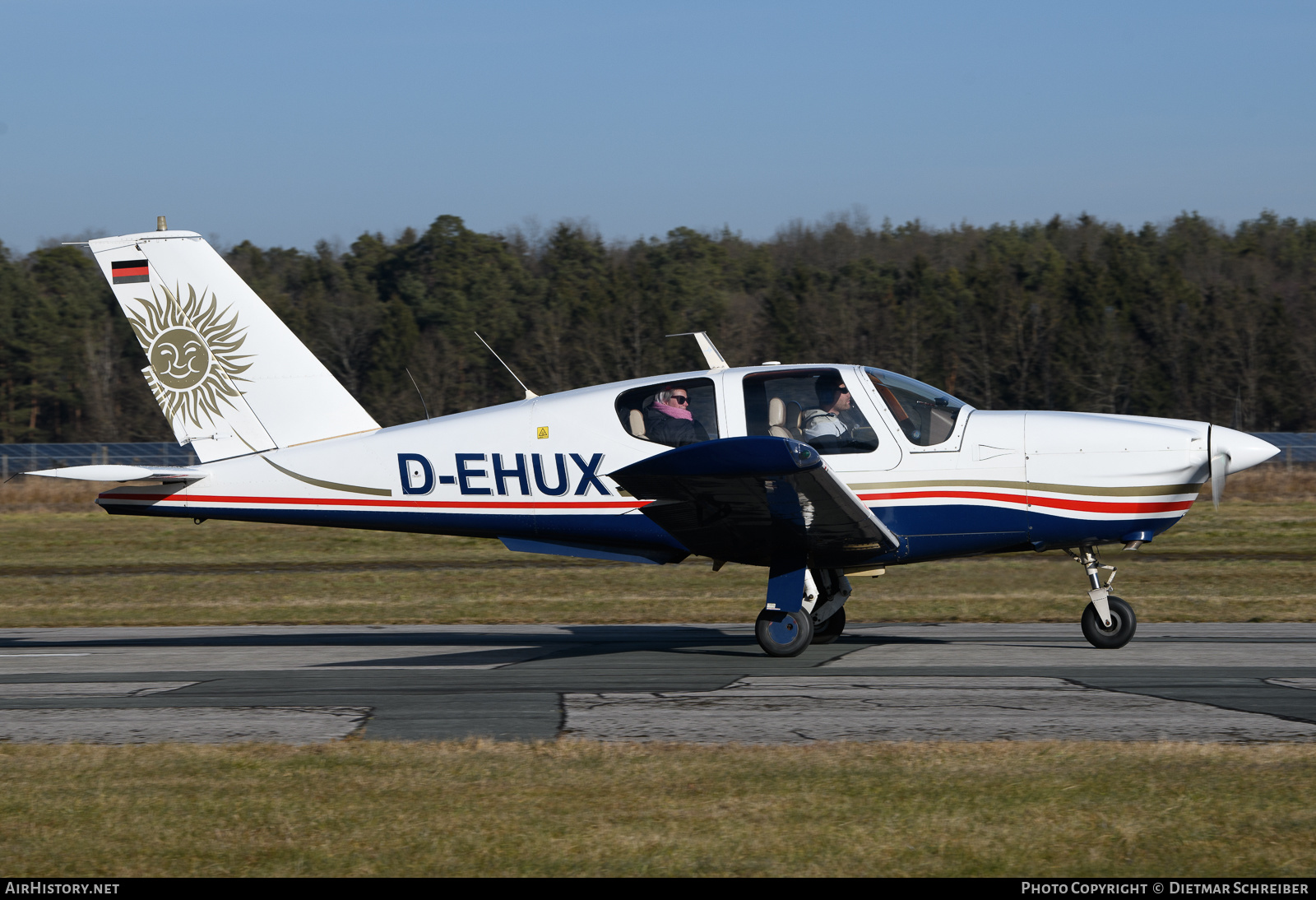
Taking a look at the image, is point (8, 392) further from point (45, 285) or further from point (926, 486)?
point (926, 486)

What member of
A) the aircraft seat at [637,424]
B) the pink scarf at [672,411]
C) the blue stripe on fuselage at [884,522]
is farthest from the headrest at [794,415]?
the aircraft seat at [637,424]

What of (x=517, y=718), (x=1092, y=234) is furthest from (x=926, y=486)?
(x=1092, y=234)

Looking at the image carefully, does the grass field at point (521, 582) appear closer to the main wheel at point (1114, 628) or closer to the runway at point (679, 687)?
the runway at point (679, 687)

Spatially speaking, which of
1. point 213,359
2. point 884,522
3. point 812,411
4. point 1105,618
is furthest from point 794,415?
point 213,359

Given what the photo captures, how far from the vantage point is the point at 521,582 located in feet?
62.0

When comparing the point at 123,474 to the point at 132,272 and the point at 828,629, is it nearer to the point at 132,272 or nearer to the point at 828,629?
the point at 132,272

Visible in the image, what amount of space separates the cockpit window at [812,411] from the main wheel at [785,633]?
4.63 ft

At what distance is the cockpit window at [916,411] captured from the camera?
1027cm

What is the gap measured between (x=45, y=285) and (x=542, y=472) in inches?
2761

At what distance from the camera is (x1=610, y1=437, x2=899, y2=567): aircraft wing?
29.7 feet

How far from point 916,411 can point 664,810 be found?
573cm

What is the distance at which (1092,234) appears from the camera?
98.1 metres

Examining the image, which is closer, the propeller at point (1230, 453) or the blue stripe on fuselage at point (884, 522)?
the propeller at point (1230, 453)
